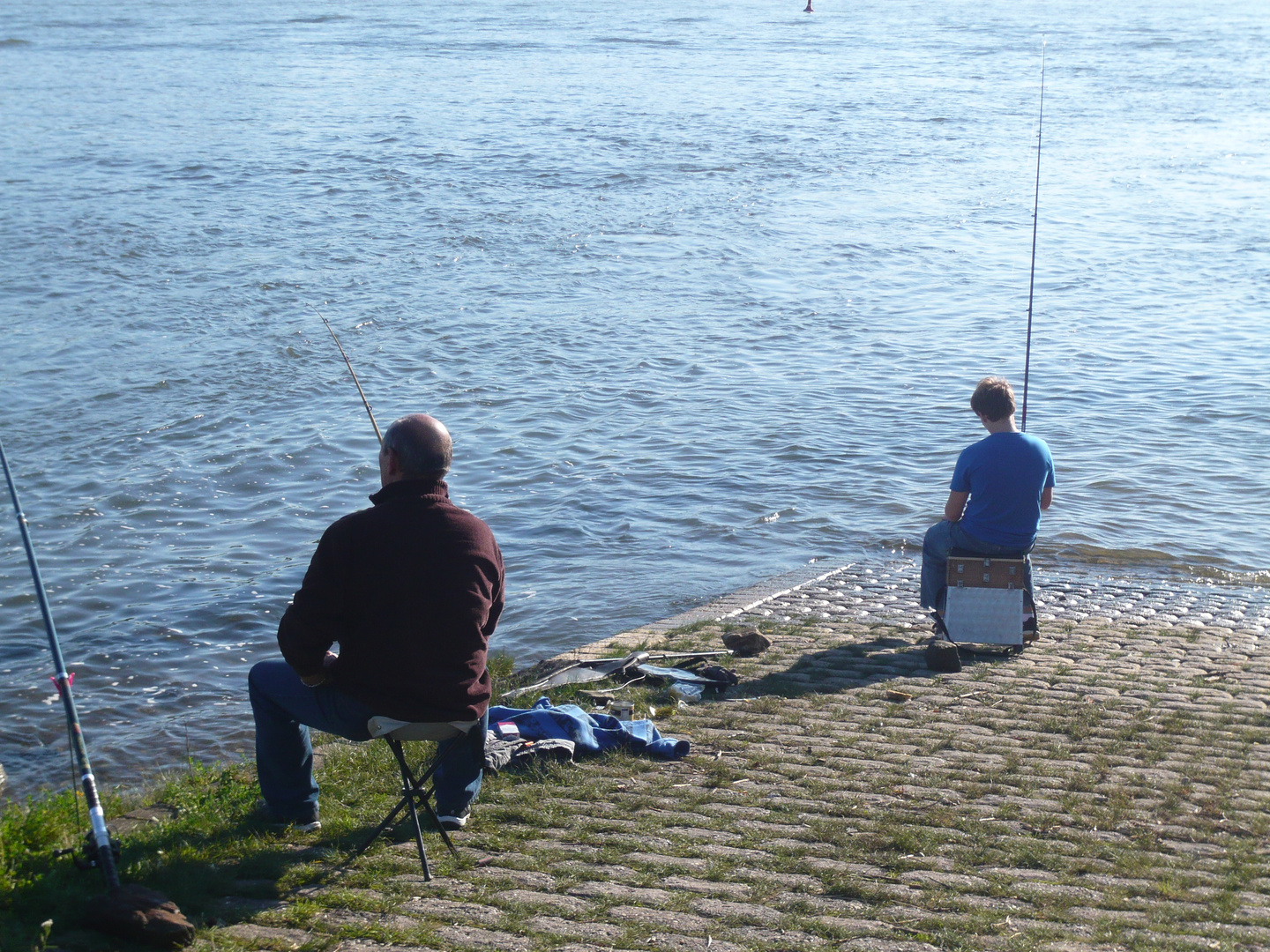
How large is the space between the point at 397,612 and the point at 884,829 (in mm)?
1973

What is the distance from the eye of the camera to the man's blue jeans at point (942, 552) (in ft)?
23.4

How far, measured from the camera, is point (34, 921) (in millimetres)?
3828

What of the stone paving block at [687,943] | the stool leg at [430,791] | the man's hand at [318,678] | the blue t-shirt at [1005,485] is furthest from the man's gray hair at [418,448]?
the blue t-shirt at [1005,485]

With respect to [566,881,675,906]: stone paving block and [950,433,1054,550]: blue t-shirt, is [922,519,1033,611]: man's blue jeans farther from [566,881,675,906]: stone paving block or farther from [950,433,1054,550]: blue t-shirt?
[566,881,675,906]: stone paving block

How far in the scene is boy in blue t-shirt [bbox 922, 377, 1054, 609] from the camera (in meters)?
6.98

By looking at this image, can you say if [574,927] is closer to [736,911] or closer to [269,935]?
[736,911]

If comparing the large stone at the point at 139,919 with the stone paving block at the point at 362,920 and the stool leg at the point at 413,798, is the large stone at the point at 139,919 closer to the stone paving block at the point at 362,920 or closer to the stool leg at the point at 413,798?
the stone paving block at the point at 362,920

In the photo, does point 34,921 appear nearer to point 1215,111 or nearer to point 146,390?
point 146,390

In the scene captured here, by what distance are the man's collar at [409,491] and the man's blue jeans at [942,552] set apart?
367 centimetres

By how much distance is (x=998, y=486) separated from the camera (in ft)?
23.0

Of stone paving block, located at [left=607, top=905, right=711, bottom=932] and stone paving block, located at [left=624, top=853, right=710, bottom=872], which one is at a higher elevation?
stone paving block, located at [left=607, top=905, right=711, bottom=932]

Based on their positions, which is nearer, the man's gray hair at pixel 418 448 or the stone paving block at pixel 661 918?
the stone paving block at pixel 661 918

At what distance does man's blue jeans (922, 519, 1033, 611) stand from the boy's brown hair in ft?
2.13

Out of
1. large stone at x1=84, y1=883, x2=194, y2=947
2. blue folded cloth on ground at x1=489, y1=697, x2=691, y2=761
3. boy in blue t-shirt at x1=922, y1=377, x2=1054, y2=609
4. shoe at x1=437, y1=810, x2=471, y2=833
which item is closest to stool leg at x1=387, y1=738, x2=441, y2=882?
shoe at x1=437, y1=810, x2=471, y2=833
